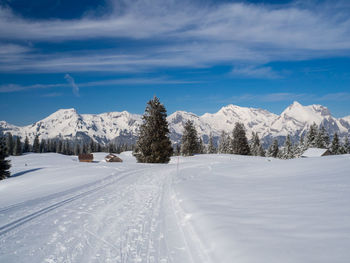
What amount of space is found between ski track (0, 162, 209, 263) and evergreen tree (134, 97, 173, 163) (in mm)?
25568

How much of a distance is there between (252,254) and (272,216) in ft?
8.47

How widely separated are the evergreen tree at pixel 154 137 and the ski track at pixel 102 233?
25568mm

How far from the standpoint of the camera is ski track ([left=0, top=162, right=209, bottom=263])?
5.18 m

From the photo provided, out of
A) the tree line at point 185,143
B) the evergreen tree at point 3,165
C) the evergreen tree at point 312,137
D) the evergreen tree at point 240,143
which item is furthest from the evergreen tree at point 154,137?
the evergreen tree at point 312,137

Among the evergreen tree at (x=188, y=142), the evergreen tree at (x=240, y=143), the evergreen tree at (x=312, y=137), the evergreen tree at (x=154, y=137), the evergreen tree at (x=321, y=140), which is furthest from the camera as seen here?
the evergreen tree at (x=240, y=143)

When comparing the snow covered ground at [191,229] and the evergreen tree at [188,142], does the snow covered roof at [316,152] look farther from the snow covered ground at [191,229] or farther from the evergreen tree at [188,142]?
the snow covered ground at [191,229]

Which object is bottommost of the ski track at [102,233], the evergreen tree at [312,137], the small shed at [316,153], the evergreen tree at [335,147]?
the ski track at [102,233]

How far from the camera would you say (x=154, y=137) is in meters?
35.8

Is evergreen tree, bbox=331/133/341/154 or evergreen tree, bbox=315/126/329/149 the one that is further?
evergreen tree, bbox=315/126/329/149

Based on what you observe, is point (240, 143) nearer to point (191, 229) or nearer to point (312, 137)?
point (312, 137)

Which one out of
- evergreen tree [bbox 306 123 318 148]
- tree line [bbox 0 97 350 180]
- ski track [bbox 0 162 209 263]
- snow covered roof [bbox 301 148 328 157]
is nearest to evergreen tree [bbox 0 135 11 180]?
tree line [bbox 0 97 350 180]

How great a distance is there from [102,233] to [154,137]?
1157 inches

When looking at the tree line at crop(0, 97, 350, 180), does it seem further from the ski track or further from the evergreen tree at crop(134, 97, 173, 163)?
the ski track

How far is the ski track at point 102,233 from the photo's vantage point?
518cm
